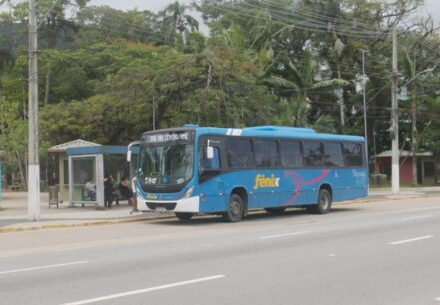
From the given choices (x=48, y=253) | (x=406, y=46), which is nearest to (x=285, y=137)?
(x=48, y=253)

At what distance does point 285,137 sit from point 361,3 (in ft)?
123

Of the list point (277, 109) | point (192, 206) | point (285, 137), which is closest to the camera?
point (192, 206)

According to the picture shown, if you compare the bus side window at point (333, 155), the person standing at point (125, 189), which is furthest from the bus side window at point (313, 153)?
the person standing at point (125, 189)

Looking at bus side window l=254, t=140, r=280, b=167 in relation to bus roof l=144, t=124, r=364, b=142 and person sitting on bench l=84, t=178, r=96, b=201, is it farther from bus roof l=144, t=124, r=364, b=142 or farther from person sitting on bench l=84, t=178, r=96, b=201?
person sitting on bench l=84, t=178, r=96, b=201

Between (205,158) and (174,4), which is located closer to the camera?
(205,158)

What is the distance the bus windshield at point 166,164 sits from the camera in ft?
63.2

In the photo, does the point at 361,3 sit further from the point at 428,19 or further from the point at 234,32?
the point at 234,32

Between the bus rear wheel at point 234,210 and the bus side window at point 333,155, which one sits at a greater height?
the bus side window at point 333,155

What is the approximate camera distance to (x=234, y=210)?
66.7 feet

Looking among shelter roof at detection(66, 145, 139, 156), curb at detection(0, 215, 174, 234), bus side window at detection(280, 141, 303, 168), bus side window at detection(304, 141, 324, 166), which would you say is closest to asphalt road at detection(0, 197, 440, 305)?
curb at detection(0, 215, 174, 234)

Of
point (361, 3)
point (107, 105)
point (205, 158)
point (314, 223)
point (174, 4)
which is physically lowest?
point (314, 223)

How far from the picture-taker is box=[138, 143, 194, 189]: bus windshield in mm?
19250

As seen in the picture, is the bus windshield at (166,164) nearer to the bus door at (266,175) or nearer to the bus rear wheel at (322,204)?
the bus door at (266,175)

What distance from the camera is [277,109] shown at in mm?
43594
